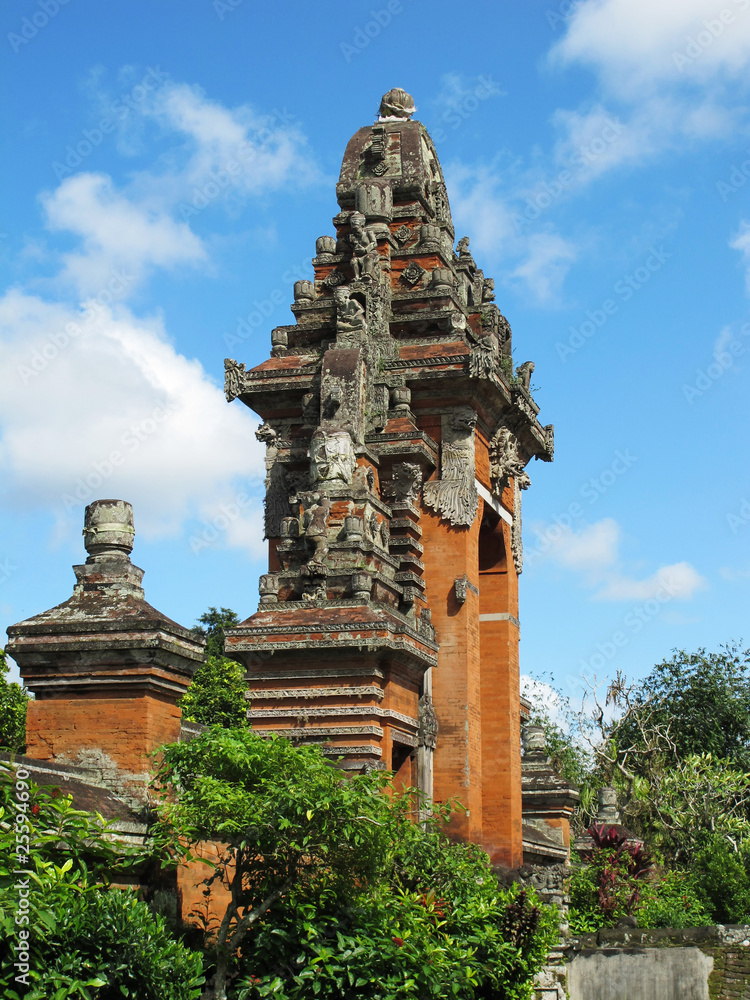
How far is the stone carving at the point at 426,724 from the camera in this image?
15.9m

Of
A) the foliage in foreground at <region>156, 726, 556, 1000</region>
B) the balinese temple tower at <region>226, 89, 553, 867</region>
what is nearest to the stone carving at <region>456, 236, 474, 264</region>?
the balinese temple tower at <region>226, 89, 553, 867</region>

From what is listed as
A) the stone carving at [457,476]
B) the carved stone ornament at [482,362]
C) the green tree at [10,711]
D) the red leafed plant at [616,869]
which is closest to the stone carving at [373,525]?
the stone carving at [457,476]

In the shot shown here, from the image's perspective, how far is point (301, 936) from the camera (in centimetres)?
904

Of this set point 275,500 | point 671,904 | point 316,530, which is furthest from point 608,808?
point 316,530

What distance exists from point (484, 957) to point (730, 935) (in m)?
6.52

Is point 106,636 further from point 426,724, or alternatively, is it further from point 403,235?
point 403,235

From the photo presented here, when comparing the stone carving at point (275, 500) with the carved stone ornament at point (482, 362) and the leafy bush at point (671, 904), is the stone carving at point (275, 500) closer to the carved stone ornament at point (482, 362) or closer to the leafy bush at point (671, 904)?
the carved stone ornament at point (482, 362)

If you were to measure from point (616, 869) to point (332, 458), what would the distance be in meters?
9.31

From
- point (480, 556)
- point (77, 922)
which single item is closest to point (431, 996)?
point (77, 922)

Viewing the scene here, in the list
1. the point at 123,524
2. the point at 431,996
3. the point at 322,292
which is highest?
the point at 322,292

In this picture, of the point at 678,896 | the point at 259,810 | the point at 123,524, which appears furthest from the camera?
the point at 678,896

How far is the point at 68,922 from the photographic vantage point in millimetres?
7504

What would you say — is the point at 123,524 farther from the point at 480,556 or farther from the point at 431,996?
the point at 480,556

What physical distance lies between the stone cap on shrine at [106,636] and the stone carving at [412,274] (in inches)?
378
